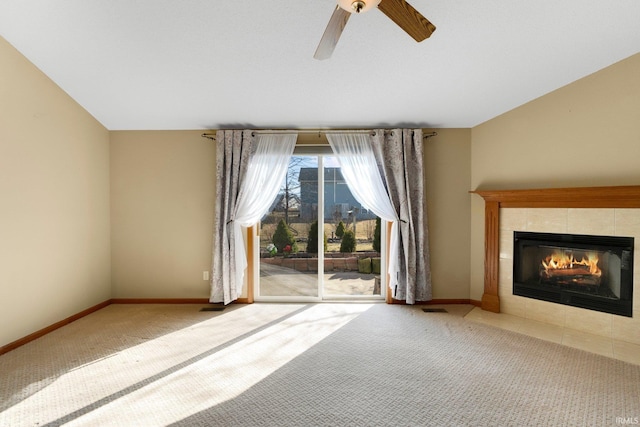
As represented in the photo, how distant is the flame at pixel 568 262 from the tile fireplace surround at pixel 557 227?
0.26 metres

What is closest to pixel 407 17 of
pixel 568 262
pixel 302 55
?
pixel 302 55

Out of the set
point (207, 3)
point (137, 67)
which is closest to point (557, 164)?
point (207, 3)

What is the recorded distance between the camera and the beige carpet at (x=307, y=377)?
179cm

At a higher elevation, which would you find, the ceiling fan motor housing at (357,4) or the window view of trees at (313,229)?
the ceiling fan motor housing at (357,4)

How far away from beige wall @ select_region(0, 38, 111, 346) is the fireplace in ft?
16.0

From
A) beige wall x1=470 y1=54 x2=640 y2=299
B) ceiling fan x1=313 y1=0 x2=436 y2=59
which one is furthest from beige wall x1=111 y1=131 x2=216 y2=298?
beige wall x1=470 y1=54 x2=640 y2=299

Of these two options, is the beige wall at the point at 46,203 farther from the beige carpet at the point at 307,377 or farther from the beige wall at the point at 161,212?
the beige carpet at the point at 307,377

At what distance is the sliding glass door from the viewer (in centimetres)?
389

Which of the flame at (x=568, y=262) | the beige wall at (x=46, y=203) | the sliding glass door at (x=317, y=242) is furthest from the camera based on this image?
the sliding glass door at (x=317, y=242)

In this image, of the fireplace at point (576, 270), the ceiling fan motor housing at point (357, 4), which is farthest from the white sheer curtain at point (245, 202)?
the fireplace at point (576, 270)

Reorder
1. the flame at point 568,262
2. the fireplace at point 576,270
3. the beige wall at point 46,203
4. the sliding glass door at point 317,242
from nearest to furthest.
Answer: the beige wall at point 46,203 < the fireplace at point 576,270 < the flame at point 568,262 < the sliding glass door at point 317,242

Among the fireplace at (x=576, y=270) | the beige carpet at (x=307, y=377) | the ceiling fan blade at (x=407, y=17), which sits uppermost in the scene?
the ceiling fan blade at (x=407, y=17)

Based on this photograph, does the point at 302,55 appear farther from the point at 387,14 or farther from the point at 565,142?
the point at 565,142

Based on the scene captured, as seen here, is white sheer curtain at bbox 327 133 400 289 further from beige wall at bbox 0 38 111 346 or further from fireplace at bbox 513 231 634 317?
beige wall at bbox 0 38 111 346
